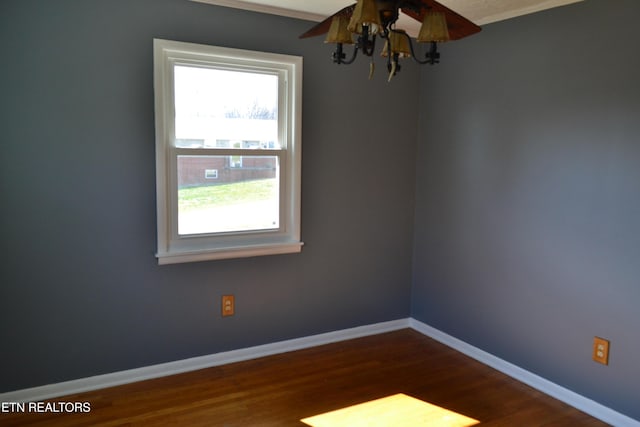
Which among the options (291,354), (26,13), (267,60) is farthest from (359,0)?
(291,354)

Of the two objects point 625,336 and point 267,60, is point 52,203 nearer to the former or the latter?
point 267,60

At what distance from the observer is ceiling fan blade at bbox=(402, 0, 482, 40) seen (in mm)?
1514

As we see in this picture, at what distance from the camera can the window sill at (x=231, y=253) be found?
9.20ft

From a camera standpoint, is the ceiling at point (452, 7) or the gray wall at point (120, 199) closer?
the gray wall at point (120, 199)

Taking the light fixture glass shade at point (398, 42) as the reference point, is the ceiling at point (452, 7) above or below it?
above

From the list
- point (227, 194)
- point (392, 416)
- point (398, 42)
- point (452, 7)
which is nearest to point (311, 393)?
point (392, 416)

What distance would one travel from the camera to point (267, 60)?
2.96 metres

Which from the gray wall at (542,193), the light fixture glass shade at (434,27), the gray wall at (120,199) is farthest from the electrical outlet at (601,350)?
the light fixture glass shade at (434,27)

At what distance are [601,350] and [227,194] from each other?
2287 millimetres

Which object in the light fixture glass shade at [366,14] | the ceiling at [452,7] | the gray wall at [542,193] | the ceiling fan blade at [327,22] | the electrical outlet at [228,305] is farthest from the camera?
the electrical outlet at [228,305]

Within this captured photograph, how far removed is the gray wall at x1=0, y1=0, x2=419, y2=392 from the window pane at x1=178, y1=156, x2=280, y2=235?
21 cm

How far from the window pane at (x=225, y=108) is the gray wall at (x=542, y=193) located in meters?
1.25

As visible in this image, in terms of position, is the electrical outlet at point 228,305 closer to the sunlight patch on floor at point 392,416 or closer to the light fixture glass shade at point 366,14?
the sunlight patch on floor at point 392,416

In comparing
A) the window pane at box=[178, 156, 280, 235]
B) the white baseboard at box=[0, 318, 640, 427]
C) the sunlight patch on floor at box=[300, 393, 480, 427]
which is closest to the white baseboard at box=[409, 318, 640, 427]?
the white baseboard at box=[0, 318, 640, 427]
